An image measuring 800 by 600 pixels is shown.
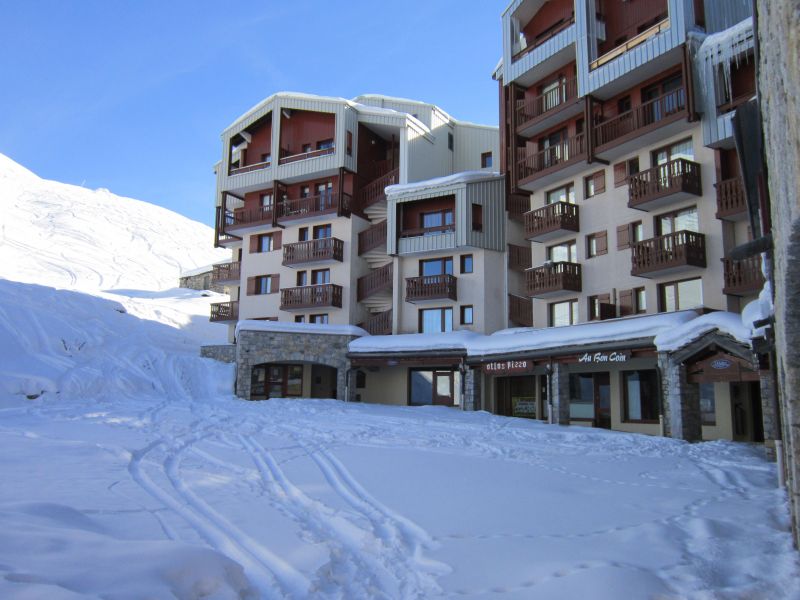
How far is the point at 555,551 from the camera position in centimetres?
641

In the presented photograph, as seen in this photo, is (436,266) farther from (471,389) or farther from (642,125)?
(642,125)

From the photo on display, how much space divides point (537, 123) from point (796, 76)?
23.7m

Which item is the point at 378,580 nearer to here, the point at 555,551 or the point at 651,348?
the point at 555,551

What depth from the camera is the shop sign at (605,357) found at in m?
18.9

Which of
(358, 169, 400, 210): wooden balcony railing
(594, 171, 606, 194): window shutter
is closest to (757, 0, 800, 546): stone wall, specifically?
(594, 171, 606, 194): window shutter

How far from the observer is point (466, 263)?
91.7 ft

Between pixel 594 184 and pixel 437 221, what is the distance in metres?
8.05

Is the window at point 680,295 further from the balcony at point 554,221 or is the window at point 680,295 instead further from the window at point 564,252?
the balcony at point 554,221

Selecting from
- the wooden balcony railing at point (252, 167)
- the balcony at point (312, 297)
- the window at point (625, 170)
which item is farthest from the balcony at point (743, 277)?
the wooden balcony railing at point (252, 167)

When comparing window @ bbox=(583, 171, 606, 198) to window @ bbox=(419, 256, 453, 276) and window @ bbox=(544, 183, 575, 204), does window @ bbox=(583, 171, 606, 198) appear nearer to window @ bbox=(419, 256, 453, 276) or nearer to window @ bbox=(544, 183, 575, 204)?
window @ bbox=(544, 183, 575, 204)

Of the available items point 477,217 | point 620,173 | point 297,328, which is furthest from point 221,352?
point 620,173

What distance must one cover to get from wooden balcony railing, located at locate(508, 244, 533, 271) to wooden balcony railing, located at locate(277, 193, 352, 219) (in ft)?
29.5

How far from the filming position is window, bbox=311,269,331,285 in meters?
32.0

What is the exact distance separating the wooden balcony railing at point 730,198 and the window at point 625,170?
3.89 metres
